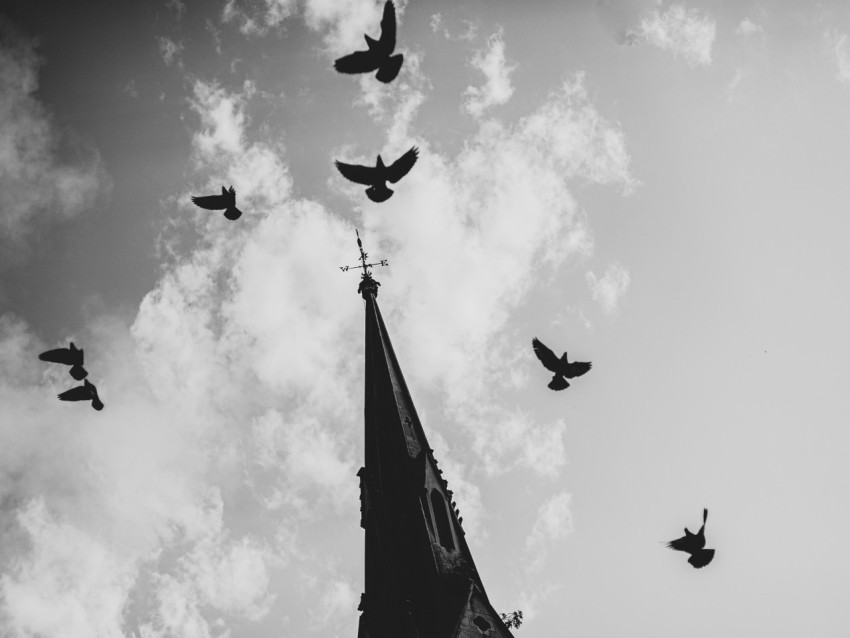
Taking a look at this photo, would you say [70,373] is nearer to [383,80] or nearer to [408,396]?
[383,80]

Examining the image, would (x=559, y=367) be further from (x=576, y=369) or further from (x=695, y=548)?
(x=695, y=548)

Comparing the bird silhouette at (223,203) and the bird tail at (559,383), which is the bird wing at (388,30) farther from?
the bird tail at (559,383)

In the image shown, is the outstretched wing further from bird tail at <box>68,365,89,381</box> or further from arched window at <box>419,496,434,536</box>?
bird tail at <box>68,365,89,381</box>

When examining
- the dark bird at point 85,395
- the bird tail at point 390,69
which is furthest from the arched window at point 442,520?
the bird tail at point 390,69

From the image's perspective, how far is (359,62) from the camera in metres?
9.45

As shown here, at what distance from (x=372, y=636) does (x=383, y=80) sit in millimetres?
13677

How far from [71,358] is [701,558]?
9.99m

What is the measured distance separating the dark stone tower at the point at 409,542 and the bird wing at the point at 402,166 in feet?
33.0

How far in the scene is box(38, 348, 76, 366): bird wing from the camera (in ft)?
34.9

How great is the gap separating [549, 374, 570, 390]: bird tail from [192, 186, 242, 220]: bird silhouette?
580 cm

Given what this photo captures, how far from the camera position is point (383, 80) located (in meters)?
9.41

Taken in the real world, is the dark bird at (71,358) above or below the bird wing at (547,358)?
above

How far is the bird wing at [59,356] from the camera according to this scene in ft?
34.9

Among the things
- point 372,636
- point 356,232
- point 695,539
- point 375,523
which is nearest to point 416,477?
point 375,523
